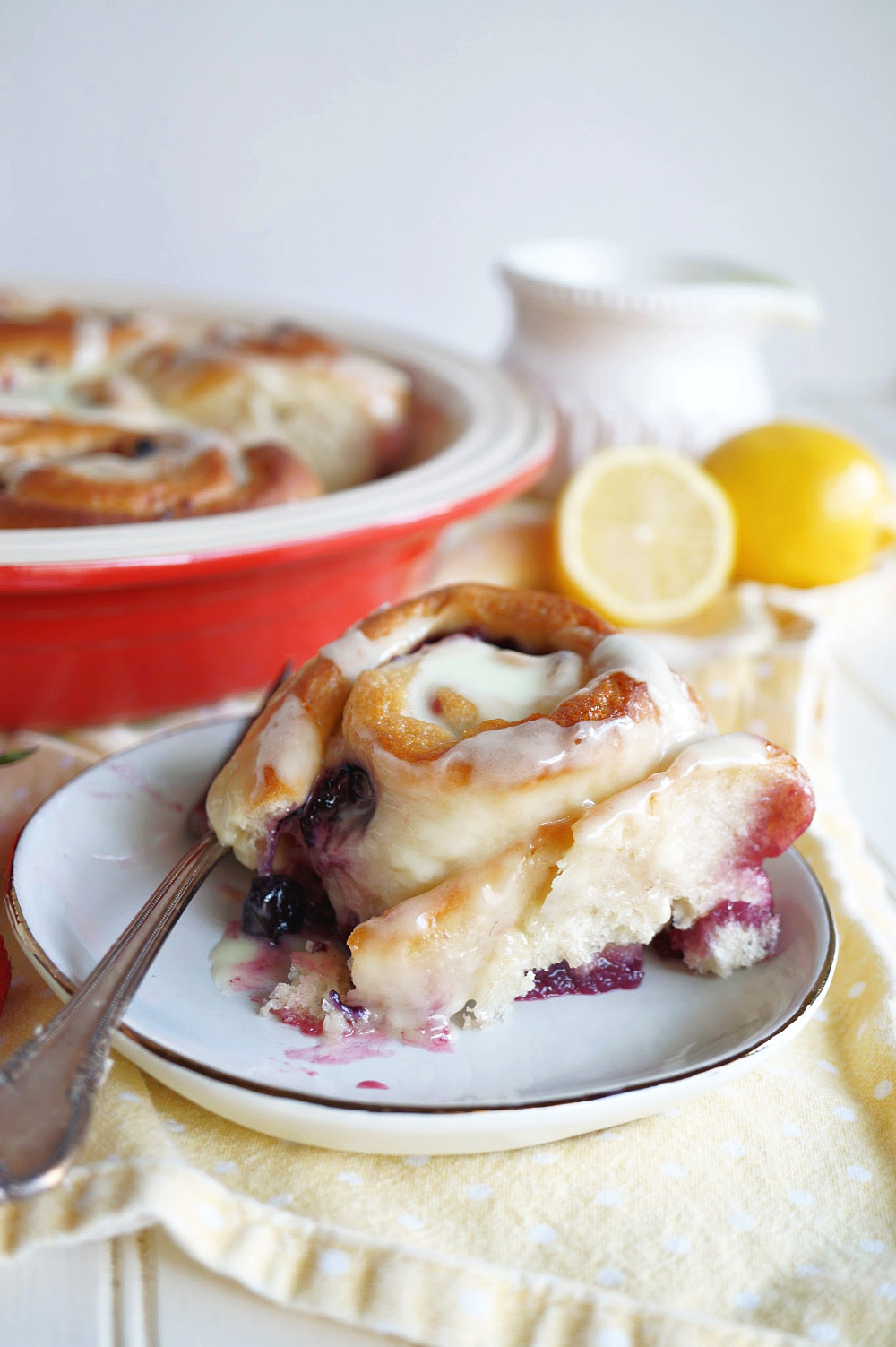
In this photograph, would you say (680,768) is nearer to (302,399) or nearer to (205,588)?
(205,588)

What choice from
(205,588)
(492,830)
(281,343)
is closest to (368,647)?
(492,830)

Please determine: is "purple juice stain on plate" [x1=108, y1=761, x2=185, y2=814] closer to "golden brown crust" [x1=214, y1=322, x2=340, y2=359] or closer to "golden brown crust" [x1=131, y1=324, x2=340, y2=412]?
"golden brown crust" [x1=131, y1=324, x2=340, y2=412]

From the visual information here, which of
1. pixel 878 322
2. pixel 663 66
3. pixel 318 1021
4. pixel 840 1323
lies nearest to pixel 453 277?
pixel 663 66

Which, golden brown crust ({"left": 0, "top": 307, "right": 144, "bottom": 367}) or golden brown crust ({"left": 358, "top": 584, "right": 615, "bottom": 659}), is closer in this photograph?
golden brown crust ({"left": 358, "top": 584, "right": 615, "bottom": 659})

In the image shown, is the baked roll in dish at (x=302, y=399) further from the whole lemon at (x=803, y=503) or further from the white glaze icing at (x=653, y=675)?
the white glaze icing at (x=653, y=675)

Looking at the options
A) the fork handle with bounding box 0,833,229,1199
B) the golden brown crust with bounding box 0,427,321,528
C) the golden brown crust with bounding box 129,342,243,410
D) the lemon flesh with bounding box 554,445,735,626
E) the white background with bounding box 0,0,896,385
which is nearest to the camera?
the fork handle with bounding box 0,833,229,1199

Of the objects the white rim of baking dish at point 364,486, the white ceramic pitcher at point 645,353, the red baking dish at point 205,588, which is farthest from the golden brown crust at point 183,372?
the white ceramic pitcher at point 645,353

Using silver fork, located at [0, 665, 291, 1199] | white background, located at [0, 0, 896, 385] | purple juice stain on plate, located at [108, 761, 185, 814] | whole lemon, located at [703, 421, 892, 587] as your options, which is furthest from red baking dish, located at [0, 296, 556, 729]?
white background, located at [0, 0, 896, 385]
